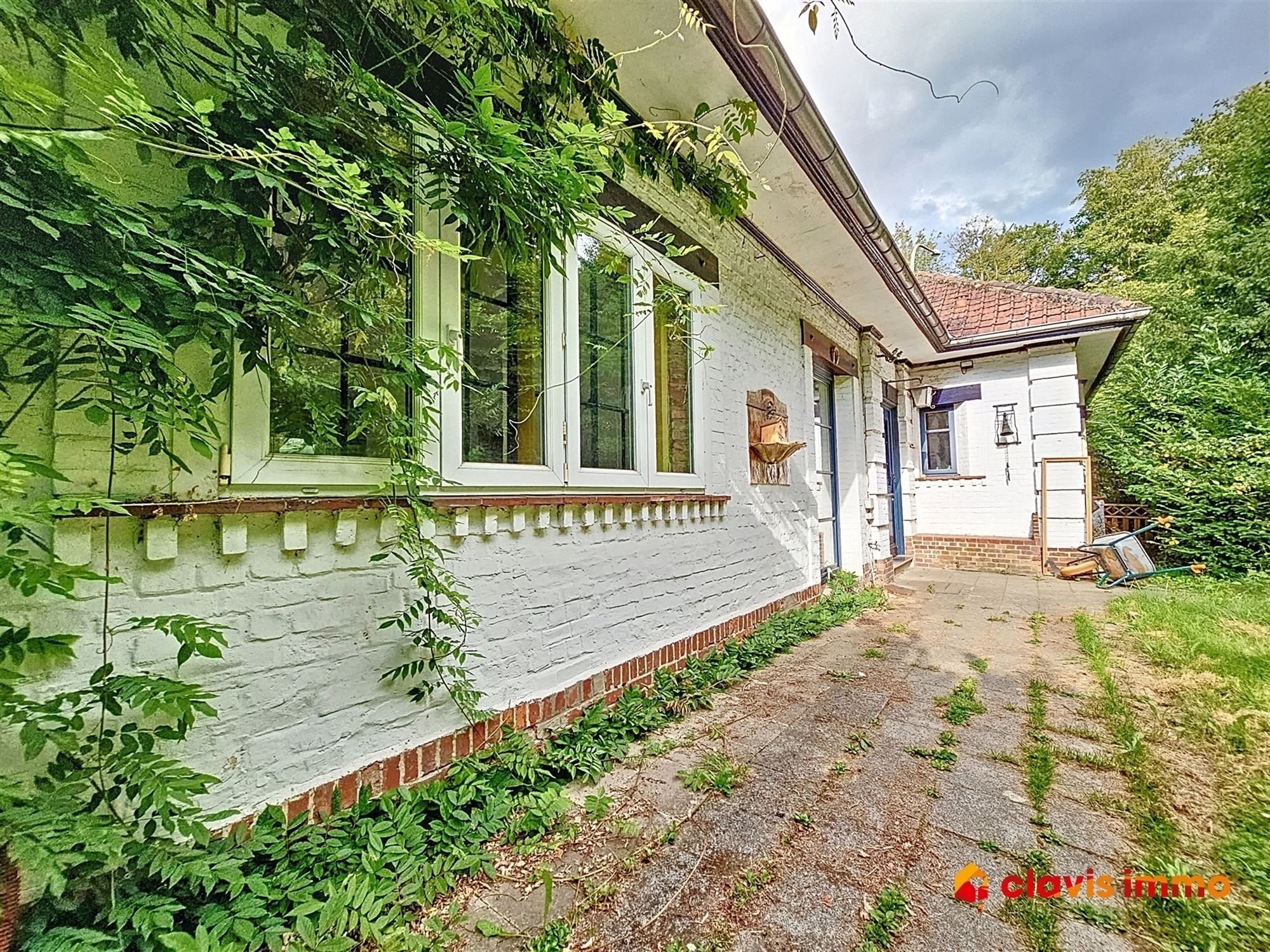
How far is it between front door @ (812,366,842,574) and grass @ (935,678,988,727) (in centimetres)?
230

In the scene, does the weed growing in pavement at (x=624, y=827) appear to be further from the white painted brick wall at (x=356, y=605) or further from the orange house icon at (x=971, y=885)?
the orange house icon at (x=971, y=885)

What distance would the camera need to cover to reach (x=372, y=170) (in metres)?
1.39

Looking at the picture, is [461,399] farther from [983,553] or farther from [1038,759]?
[983,553]

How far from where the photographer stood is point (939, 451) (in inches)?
321

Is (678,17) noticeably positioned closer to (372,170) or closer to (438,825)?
(372,170)

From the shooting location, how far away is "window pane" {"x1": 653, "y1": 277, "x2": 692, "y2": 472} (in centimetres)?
306

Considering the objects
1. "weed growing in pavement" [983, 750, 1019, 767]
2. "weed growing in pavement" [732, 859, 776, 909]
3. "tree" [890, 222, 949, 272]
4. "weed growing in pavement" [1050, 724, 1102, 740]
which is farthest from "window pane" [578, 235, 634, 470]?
"tree" [890, 222, 949, 272]

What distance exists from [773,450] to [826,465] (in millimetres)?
2275

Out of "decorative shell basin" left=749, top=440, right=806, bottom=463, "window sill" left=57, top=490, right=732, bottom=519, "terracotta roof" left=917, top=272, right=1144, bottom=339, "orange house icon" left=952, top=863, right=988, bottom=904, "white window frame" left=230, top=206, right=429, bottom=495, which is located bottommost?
"orange house icon" left=952, top=863, right=988, bottom=904

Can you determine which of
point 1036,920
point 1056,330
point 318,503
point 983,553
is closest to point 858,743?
point 1036,920

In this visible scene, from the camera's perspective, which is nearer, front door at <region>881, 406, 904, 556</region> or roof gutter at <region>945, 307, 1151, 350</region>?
roof gutter at <region>945, 307, 1151, 350</region>

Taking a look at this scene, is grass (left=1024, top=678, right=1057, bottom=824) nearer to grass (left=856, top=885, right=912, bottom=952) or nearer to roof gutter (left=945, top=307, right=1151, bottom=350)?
grass (left=856, top=885, right=912, bottom=952)

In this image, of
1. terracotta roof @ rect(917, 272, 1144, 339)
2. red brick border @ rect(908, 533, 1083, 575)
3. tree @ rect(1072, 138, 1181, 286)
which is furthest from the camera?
tree @ rect(1072, 138, 1181, 286)

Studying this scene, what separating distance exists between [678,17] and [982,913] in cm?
325
